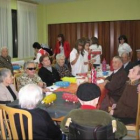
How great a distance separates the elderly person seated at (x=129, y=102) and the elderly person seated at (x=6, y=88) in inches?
48.8

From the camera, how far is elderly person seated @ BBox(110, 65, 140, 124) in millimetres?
2488

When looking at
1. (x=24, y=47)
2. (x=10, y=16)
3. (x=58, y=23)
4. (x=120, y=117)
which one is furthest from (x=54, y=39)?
(x=120, y=117)

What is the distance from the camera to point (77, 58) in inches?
181

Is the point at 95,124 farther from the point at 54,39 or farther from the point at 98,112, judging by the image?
the point at 54,39

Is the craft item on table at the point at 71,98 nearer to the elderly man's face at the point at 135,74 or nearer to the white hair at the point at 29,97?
the white hair at the point at 29,97

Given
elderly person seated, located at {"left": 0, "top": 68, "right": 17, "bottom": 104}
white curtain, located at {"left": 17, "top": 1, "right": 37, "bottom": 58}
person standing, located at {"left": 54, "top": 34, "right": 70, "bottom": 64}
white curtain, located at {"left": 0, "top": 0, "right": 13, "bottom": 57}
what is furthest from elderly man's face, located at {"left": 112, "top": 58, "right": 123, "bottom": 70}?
white curtain, located at {"left": 17, "top": 1, "right": 37, "bottom": 58}

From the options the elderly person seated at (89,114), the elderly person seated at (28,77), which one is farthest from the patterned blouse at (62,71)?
the elderly person seated at (89,114)

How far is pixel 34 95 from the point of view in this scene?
6.23 feet

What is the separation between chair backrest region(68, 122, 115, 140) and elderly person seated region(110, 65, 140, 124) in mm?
959

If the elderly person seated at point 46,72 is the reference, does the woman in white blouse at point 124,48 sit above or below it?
above

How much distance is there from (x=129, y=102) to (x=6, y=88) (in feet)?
4.80

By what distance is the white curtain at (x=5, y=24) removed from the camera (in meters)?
6.46

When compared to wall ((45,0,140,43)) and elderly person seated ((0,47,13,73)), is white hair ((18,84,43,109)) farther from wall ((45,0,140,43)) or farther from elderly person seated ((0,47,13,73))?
wall ((45,0,140,43))

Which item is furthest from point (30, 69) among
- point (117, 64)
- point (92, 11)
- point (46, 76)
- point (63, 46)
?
point (92, 11)
